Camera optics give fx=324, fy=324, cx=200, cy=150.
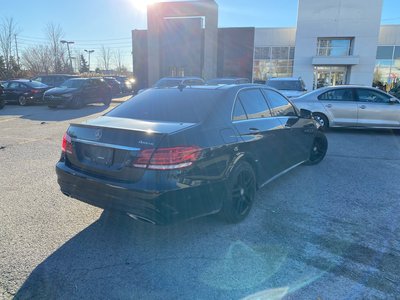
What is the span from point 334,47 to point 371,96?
74.7 feet

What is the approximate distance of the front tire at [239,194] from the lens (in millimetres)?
3570

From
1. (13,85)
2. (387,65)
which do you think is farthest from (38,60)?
(387,65)

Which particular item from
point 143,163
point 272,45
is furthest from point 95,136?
point 272,45

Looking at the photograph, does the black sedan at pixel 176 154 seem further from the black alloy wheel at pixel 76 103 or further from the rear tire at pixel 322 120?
the black alloy wheel at pixel 76 103

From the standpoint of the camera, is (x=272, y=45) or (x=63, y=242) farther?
(x=272, y=45)

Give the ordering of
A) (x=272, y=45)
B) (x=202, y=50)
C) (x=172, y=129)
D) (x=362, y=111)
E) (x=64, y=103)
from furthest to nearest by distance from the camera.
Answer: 1. (x=272, y=45)
2. (x=202, y=50)
3. (x=64, y=103)
4. (x=362, y=111)
5. (x=172, y=129)

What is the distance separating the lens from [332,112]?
33.0 ft

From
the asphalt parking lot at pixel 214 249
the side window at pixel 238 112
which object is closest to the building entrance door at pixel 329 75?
the asphalt parking lot at pixel 214 249

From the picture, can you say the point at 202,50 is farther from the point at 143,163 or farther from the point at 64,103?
the point at 143,163

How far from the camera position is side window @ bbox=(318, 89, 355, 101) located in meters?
9.96

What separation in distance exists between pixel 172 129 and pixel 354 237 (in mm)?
2311

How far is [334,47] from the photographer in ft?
98.2

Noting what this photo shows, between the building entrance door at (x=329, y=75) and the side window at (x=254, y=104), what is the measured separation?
28.5 metres

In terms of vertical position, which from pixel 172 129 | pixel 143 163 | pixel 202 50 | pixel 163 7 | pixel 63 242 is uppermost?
pixel 163 7
